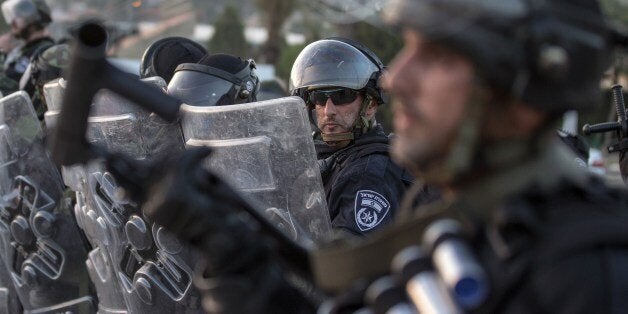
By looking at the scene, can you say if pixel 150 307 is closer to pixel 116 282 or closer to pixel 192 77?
pixel 116 282

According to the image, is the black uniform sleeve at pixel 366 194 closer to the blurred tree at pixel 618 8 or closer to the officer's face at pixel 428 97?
the officer's face at pixel 428 97

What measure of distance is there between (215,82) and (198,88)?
0.46 feet

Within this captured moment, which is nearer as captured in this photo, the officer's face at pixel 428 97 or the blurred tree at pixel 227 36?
the officer's face at pixel 428 97

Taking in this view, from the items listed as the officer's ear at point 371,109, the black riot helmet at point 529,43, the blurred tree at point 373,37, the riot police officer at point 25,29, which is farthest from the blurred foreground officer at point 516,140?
the blurred tree at point 373,37

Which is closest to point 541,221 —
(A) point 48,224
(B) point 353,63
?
(B) point 353,63

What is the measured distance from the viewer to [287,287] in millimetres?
2154

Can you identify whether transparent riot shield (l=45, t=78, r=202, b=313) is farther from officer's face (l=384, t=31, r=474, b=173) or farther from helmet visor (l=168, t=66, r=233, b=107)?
officer's face (l=384, t=31, r=474, b=173)

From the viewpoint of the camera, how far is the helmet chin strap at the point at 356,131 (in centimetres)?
503

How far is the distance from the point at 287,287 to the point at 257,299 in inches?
7.8

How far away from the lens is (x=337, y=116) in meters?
5.07

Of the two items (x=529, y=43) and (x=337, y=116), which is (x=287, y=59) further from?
(x=529, y=43)

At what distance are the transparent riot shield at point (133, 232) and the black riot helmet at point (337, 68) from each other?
1.02 metres

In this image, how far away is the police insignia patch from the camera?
418 cm

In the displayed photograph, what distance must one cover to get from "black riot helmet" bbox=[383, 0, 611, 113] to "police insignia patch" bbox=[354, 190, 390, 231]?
242 cm
